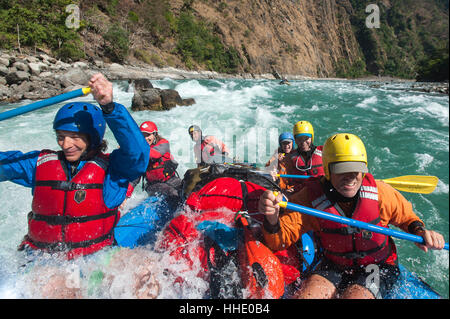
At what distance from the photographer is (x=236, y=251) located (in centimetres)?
215

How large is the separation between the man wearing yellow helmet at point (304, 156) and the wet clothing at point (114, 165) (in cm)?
267

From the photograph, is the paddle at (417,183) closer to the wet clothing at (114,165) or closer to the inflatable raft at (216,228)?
the inflatable raft at (216,228)

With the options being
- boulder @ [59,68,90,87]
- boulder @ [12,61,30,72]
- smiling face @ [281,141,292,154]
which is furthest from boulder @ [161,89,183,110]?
boulder @ [12,61,30,72]

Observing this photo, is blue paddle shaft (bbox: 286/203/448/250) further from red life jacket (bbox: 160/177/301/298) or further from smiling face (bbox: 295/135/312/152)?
smiling face (bbox: 295/135/312/152)

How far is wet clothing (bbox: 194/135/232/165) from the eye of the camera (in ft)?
14.8

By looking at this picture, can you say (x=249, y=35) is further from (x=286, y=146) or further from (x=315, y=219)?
(x=315, y=219)

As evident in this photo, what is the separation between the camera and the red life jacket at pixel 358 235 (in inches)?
71.3

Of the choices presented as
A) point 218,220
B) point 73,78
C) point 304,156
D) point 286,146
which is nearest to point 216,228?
point 218,220

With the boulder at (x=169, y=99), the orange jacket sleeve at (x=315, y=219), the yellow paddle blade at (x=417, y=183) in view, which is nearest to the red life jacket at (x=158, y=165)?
the orange jacket sleeve at (x=315, y=219)

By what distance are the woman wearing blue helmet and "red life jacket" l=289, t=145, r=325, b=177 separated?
2.84 m

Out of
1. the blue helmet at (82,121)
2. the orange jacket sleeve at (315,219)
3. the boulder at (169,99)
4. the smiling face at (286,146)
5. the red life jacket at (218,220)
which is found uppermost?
the boulder at (169,99)

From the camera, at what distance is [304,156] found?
12.8ft

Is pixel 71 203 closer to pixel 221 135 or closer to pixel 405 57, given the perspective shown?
pixel 221 135

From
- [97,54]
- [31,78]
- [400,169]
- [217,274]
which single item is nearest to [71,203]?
Result: [217,274]
